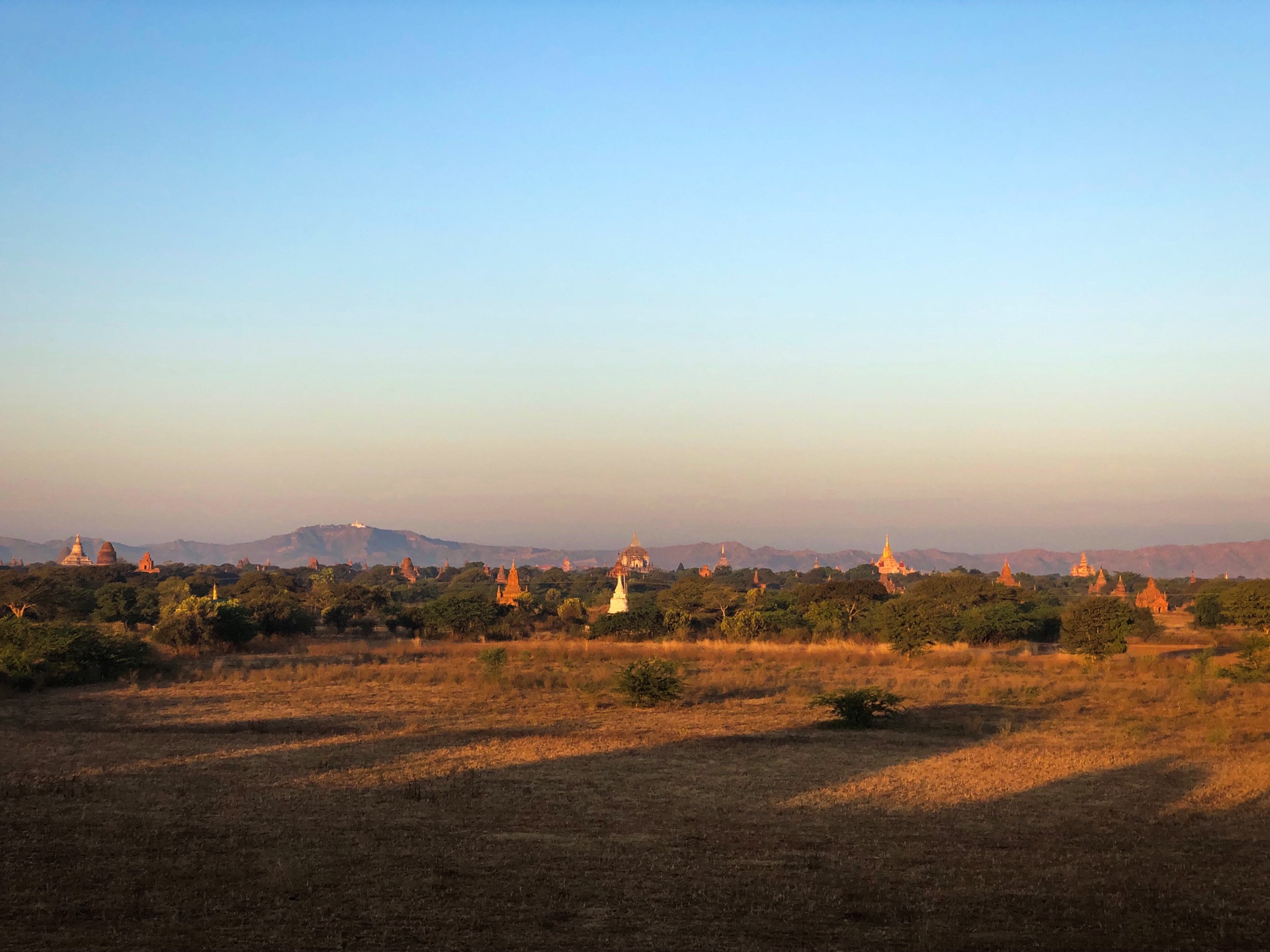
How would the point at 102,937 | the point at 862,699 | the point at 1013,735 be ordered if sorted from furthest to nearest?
the point at 862,699, the point at 1013,735, the point at 102,937

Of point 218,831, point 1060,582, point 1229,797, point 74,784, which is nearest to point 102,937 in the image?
point 218,831

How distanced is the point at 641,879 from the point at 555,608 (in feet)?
158

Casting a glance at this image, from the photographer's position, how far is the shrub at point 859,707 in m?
18.6

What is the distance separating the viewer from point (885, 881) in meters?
8.73

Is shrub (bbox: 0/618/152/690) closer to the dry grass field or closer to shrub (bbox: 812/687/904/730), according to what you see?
the dry grass field

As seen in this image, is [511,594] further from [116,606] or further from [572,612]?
[116,606]

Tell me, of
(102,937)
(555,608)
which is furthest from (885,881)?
(555,608)

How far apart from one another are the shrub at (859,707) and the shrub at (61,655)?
1664 cm

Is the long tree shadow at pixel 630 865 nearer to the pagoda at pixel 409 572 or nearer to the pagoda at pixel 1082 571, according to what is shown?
the pagoda at pixel 409 572

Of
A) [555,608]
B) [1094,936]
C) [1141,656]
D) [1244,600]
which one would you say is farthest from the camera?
[555,608]

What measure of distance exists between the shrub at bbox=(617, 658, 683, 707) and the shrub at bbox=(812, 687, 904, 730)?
306 centimetres

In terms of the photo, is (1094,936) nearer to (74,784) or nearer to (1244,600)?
(74,784)

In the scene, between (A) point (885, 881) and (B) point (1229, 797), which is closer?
(A) point (885, 881)

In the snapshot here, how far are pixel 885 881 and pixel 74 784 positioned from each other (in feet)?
30.1
